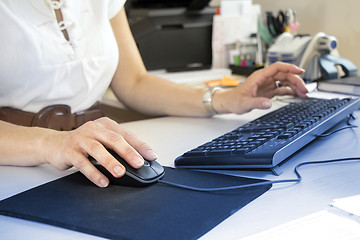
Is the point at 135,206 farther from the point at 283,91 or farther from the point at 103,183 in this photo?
the point at 283,91

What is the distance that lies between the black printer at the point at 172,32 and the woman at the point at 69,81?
50cm

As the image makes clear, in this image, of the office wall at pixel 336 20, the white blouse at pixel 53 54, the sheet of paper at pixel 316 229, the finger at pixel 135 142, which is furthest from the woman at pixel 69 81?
the office wall at pixel 336 20

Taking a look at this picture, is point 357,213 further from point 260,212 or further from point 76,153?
point 76,153

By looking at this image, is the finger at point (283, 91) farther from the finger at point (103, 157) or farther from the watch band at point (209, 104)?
the finger at point (103, 157)

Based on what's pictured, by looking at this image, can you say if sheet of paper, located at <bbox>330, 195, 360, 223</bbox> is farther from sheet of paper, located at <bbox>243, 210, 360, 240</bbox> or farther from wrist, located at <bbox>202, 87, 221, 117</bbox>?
wrist, located at <bbox>202, 87, 221, 117</bbox>

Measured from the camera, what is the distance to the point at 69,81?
1.07 m

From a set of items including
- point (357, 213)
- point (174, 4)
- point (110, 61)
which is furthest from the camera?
point (174, 4)

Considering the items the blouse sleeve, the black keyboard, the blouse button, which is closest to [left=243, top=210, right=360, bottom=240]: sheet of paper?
the black keyboard

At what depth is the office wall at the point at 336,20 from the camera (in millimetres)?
1727

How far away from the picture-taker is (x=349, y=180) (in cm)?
64

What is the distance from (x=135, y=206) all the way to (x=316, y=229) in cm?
21

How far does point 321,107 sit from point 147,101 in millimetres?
475

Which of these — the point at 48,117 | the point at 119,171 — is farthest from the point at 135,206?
the point at 48,117

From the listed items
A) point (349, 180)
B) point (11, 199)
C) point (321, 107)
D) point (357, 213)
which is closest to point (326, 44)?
point (321, 107)
